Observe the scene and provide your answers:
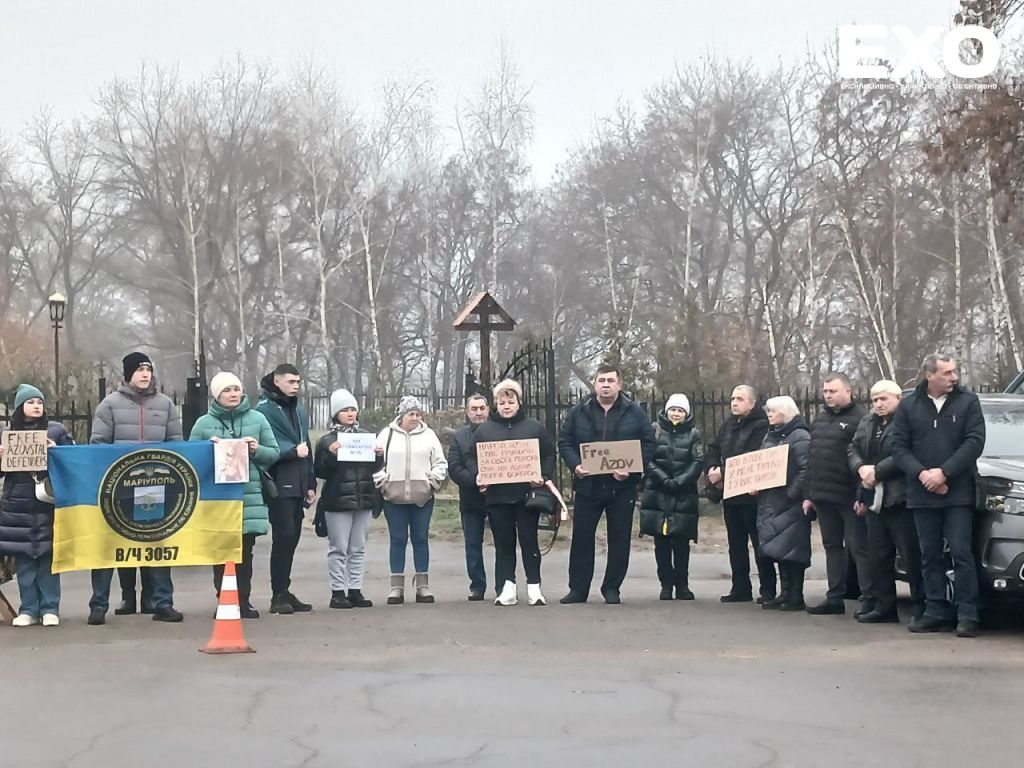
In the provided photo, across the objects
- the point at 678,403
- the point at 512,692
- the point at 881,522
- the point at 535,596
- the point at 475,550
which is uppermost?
the point at 678,403

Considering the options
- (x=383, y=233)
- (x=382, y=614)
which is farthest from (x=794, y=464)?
(x=383, y=233)

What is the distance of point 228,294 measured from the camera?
2216 inches

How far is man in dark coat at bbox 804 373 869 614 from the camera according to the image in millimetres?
11305

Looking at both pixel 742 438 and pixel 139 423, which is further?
pixel 742 438

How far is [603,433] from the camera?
1231 centimetres

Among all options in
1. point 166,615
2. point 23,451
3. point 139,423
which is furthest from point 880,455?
point 23,451

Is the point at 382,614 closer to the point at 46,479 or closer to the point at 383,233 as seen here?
the point at 46,479

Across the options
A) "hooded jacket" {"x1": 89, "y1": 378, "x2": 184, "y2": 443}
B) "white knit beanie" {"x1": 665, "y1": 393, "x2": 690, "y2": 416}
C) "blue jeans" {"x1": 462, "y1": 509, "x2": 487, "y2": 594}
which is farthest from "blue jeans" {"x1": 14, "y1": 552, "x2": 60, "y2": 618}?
"white knit beanie" {"x1": 665, "y1": 393, "x2": 690, "y2": 416}

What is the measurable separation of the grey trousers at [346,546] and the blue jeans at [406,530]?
35cm

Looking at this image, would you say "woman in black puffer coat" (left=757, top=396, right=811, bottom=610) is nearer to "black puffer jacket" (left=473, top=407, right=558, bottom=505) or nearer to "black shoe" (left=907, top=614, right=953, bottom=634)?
"black shoe" (left=907, top=614, right=953, bottom=634)

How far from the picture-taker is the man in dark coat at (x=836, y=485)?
37.1 feet

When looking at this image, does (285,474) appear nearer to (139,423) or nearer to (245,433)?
(245,433)

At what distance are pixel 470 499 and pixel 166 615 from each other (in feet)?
9.27

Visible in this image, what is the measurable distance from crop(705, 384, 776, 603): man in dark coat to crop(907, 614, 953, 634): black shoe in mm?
1949
